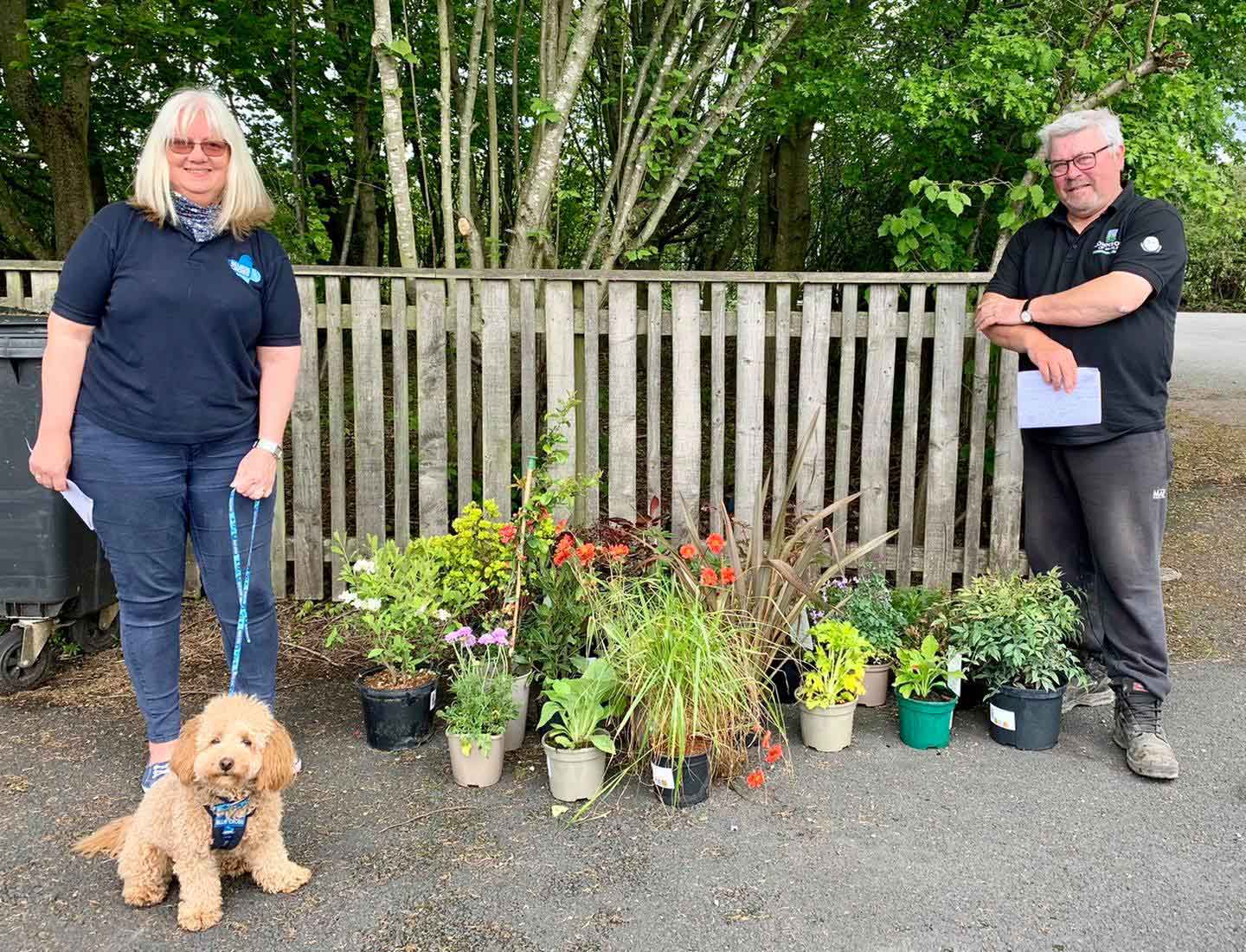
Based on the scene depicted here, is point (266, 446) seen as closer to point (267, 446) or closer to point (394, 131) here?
point (267, 446)

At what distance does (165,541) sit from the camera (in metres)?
2.78

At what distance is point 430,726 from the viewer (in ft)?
11.2

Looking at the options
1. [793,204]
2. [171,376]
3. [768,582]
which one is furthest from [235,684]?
[793,204]

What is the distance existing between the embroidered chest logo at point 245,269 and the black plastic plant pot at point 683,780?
5.97 ft

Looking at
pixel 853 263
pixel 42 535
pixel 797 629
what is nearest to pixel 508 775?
pixel 797 629

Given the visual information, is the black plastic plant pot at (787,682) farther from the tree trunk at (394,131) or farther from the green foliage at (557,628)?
the tree trunk at (394,131)

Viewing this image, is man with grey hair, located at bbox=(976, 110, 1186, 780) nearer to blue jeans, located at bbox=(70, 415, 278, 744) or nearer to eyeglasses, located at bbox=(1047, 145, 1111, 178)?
eyeglasses, located at bbox=(1047, 145, 1111, 178)

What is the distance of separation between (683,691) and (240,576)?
4.43 ft

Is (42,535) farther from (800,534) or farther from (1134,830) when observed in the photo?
(1134,830)

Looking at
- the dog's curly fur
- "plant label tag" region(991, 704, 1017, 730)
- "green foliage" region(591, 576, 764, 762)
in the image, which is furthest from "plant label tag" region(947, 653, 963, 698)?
the dog's curly fur

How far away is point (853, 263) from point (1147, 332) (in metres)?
4.04

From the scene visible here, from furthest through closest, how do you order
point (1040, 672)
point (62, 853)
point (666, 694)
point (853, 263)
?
point (853, 263) → point (1040, 672) → point (666, 694) → point (62, 853)

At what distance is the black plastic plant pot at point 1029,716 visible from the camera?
3.29 m

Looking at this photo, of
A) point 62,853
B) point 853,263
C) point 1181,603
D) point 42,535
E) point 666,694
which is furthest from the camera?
point 853,263
